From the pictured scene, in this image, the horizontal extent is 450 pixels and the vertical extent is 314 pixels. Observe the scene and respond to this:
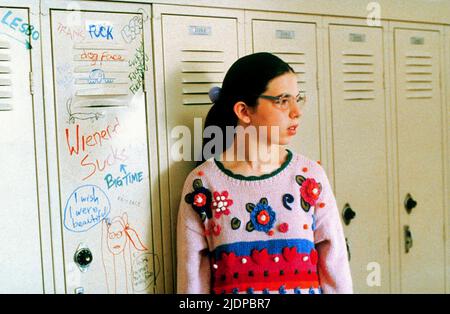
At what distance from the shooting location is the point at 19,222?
1.81 meters

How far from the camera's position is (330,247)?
6.35ft

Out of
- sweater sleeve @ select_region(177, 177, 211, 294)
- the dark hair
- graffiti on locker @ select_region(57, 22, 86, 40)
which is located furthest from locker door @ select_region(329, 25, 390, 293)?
graffiti on locker @ select_region(57, 22, 86, 40)

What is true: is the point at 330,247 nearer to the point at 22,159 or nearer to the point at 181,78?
the point at 181,78

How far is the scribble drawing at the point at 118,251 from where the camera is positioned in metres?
1.94

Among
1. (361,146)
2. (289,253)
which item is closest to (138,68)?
(289,253)

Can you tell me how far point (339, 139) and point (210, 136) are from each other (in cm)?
72

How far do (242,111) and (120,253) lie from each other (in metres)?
0.75

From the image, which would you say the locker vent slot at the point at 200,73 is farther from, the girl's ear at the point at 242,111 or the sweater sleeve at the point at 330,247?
the sweater sleeve at the point at 330,247

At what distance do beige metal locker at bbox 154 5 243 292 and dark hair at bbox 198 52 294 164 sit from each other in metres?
0.18

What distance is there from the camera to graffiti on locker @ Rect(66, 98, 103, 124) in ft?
6.17

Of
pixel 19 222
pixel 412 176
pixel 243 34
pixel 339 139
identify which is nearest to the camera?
pixel 19 222

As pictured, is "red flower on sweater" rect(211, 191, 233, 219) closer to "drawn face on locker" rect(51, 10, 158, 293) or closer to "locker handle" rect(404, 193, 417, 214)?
"drawn face on locker" rect(51, 10, 158, 293)
